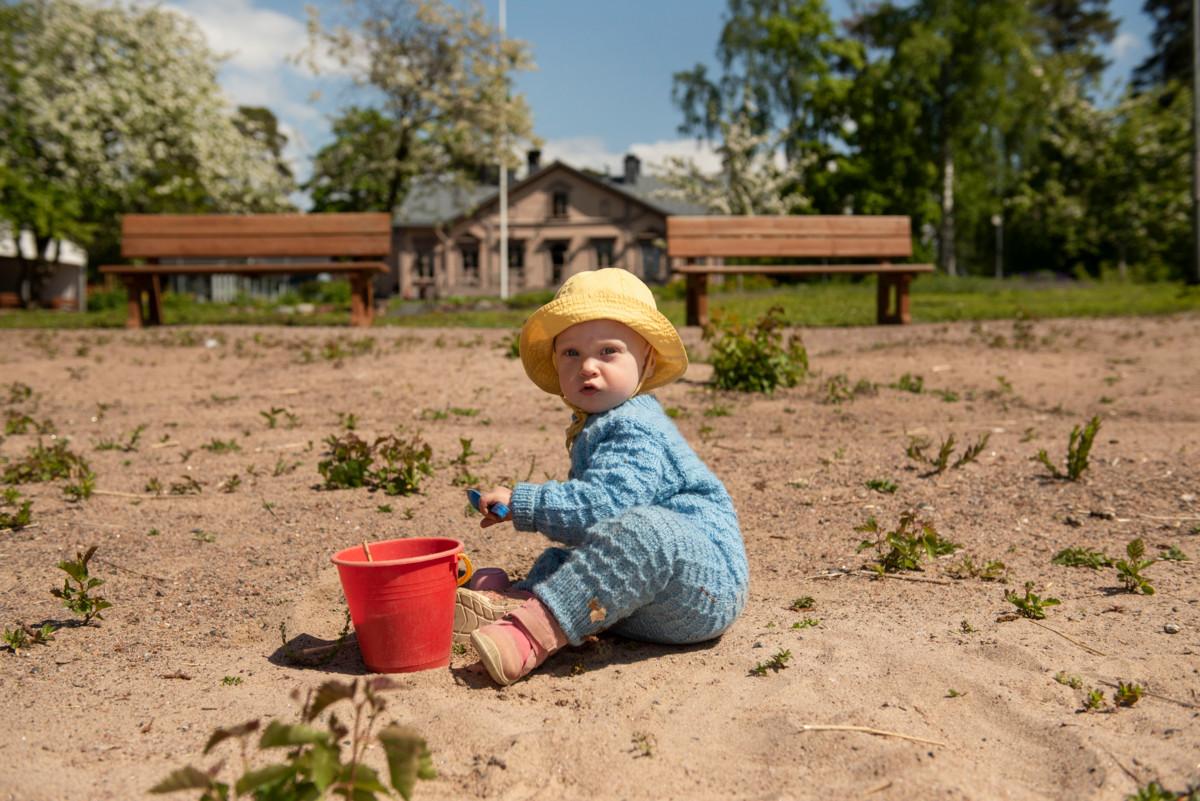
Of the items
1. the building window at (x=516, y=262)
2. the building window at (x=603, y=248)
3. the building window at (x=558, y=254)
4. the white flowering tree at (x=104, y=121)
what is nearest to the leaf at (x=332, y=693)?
the white flowering tree at (x=104, y=121)

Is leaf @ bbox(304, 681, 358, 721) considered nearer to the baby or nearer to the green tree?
the baby

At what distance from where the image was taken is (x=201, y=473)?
15.8ft

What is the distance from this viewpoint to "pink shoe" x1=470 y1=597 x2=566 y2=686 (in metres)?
2.51

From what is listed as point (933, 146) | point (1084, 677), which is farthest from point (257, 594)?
point (933, 146)

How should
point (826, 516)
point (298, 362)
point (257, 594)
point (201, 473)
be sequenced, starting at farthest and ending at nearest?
1. point (298, 362)
2. point (201, 473)
3. point (826, 516)
4. point (257, 594)

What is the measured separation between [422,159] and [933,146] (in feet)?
62.8

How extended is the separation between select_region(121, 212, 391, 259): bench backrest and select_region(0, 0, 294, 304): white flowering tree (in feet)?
45.1

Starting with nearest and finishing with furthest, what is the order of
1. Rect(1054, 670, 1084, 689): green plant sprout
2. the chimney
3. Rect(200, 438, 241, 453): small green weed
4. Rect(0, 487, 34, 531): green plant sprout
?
1. Rect(1054, 670, 1084, 689): green plant sprout
2. Rect(0, 487, 34, 531): green plant sprout
3. Rect(200, 438, 241, 453): small green weed
4. the chimney

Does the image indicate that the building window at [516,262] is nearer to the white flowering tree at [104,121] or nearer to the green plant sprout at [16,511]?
the white flowering tree at [104,121]

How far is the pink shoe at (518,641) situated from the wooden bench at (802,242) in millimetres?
8588

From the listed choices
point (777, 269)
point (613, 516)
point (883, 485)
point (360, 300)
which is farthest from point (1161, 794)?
point (360, 300)

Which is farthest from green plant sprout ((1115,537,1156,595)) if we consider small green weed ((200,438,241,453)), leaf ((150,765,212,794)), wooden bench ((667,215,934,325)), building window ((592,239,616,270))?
building window ((592,239,616,270))

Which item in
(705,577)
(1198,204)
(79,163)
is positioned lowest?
(705,577)

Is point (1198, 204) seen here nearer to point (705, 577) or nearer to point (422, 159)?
point (705, 577)
